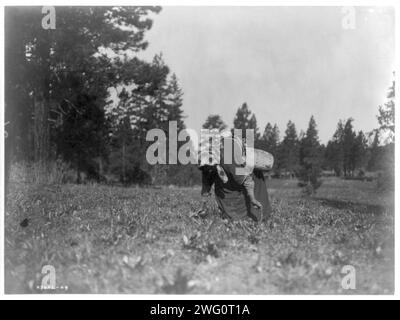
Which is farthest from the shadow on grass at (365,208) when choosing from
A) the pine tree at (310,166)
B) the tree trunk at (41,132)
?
the tree trunk at (41,132)

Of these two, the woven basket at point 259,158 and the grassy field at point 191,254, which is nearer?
the grassy field at point 191,254

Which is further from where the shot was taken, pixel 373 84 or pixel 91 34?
pixel 91 34

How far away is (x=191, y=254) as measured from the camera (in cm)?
506

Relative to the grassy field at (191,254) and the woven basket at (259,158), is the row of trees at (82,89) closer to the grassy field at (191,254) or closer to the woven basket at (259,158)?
the grassy field at (191,254)

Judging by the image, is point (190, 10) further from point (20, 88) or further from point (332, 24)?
point (20, 88)

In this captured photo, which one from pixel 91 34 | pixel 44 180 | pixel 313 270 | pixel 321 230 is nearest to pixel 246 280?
pixel 313 270

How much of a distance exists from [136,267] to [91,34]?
26.8 ft

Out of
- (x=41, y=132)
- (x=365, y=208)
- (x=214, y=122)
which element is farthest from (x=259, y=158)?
(x=41, y=132)

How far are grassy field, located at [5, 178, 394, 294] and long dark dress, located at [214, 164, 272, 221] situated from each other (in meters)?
0.36

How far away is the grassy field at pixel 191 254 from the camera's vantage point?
15.4 ft

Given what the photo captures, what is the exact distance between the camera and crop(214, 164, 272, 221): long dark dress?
273 inches

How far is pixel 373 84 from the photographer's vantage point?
670cm

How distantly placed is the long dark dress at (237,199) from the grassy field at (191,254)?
0.36 meters

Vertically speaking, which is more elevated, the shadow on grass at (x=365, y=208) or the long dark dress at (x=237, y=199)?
the long dark dress at (x=237, y=199)
